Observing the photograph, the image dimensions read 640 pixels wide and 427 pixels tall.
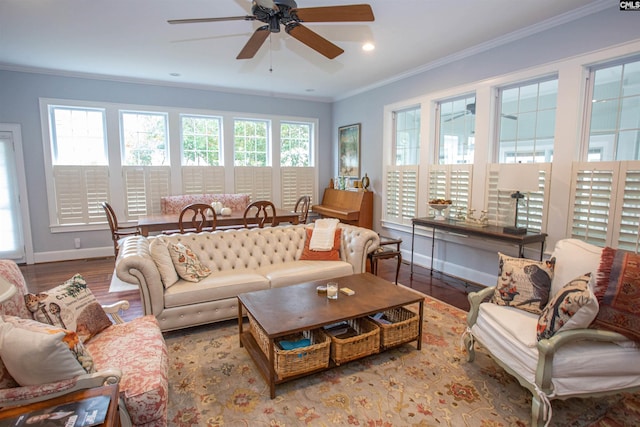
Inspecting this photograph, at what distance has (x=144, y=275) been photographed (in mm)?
2674

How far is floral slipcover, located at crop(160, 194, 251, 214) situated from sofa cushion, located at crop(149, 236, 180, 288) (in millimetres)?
2756

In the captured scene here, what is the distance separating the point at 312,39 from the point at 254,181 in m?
3.91

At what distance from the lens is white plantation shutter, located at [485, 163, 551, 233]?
350cm

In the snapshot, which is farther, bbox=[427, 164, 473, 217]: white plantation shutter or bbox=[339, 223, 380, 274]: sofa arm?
bbox=[427, 164, 473, 217]: white plantation shutter

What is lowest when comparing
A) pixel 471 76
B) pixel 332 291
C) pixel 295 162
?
pixel 332 291

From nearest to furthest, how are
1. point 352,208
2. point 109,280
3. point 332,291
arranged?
point 332,291, point 109,280, point 352,208

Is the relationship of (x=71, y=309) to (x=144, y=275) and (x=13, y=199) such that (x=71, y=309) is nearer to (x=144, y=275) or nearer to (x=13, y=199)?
(x=144, y=275)

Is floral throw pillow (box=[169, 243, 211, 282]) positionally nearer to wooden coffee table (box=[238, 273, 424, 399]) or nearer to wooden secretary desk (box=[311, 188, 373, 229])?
wooden coffee table (box=[238, 273, 424, 399])

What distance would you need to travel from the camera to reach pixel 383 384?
2254 millimetres

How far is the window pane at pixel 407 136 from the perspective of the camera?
203 inches

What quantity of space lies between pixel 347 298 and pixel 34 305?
6.14ft

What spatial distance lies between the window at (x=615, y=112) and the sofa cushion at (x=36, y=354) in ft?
13.6

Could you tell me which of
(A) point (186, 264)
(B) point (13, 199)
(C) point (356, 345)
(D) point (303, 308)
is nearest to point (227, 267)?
(A) point (186, 264)

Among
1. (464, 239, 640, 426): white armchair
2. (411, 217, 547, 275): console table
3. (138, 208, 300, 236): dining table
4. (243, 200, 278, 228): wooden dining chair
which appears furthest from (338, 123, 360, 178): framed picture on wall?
(464, 239, 640, 426): white armchair
